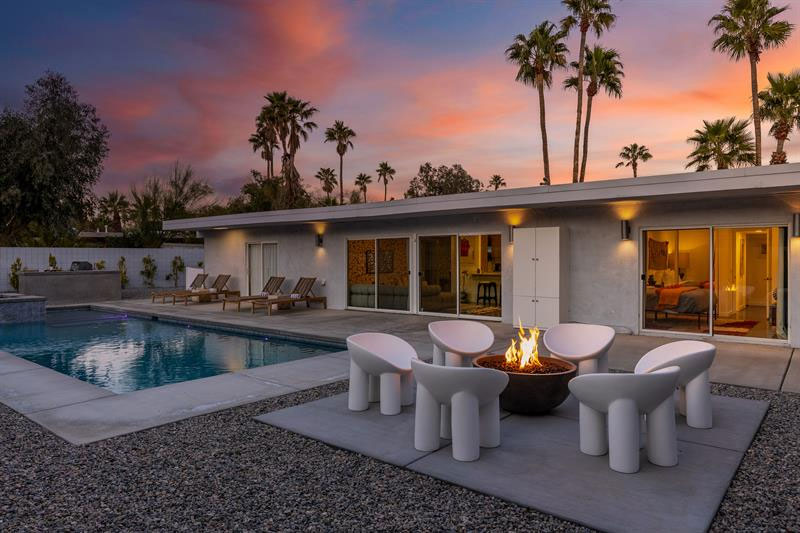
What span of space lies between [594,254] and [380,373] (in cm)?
644

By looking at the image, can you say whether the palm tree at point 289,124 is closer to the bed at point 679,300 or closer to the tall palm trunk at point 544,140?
the tall palm trunk at point 544,140

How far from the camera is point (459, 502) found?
3.04 m

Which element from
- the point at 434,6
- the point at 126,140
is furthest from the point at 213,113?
the point at 434,6

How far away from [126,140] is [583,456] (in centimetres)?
2057

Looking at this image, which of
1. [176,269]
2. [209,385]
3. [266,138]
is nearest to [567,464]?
[209,385]

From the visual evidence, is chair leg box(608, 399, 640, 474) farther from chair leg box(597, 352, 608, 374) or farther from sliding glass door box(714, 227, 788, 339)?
sliding glass door box(714, 227, 788, 339)

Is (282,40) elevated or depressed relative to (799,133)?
elevated

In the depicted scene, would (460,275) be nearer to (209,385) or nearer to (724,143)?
(209,385)

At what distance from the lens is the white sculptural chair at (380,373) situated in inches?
183

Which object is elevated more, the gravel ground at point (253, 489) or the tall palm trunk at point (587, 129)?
the tall palm trunk at point (587, 129)

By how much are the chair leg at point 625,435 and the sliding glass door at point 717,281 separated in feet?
20.7

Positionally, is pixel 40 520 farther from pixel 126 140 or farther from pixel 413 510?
→ pixel 126 140

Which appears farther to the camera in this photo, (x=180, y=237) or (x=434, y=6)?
(x=180, y=237)

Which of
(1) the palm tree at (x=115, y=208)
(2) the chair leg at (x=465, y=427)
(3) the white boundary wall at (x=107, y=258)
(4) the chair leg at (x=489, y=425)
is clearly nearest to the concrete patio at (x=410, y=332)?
(4) the chair leg at (x=489, y=425)
